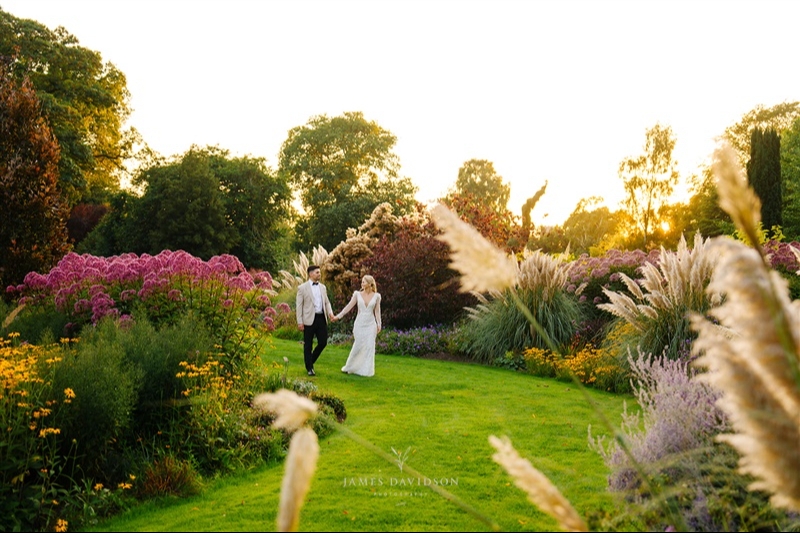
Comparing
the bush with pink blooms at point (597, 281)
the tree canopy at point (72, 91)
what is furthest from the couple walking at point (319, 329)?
the tree canopy at point (72, 91)

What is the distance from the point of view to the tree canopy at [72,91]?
23766 millimetres

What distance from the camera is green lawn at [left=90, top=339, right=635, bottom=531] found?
→ 461 cm

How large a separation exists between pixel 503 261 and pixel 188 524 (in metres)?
3.63

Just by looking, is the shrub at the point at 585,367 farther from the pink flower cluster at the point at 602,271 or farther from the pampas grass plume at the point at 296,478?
the pampas grass plume at the point at 296,478

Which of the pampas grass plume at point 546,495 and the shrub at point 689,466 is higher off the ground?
the pampas grass plume at point 546,495

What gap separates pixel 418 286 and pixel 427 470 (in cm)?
1131

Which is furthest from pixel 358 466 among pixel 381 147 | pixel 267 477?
pixel 381 147

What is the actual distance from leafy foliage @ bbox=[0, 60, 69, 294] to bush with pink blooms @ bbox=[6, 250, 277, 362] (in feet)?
8.68

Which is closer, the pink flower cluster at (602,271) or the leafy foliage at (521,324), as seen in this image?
the leafy foliage at (521,324)

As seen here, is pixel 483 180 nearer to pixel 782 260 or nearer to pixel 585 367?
pixel 782 260

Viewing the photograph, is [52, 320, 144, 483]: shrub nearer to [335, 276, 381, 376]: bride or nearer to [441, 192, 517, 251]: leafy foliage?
[335, 276, 381, 376]: bride

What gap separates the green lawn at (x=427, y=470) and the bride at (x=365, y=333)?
3.72 ft

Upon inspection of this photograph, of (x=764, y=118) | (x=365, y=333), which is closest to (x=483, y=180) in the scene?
(x=764, y=118)

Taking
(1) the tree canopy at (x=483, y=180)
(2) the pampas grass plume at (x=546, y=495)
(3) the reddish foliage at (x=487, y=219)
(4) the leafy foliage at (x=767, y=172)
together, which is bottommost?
(2) the pampas grass plume at (x=546, y=495)
